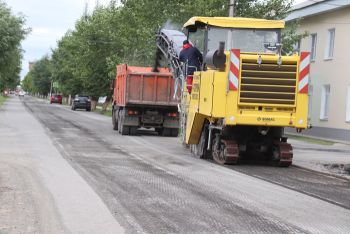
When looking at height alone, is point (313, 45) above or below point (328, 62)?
above

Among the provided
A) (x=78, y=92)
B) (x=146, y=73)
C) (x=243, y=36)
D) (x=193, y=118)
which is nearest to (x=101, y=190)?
(x=193, y=118)

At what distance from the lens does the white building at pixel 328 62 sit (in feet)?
97.4

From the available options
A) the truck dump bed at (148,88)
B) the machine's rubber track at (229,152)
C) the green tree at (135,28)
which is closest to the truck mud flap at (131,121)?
the truck dump bed at (148,88)

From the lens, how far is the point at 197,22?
15.7 m

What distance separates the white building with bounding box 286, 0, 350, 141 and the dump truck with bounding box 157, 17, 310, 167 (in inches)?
606

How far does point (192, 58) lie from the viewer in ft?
53.3

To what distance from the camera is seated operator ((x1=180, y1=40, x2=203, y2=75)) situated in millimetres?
16141

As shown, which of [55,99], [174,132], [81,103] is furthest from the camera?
[55,99]

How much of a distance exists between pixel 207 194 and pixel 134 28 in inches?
1022

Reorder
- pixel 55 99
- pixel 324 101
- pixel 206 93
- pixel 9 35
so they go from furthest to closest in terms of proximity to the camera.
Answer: pixel 55 99
pixel 9 35
pixel 324 101
pixel 206 93

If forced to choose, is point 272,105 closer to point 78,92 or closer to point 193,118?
point 193,118

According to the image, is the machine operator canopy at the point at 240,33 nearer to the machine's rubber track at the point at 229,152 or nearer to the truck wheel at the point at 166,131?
the machine's rubber track at the point at 229,152

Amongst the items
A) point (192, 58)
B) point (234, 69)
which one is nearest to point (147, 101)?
point (192, 58)

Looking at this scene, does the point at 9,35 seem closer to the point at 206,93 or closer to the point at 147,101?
the point at 147,101
